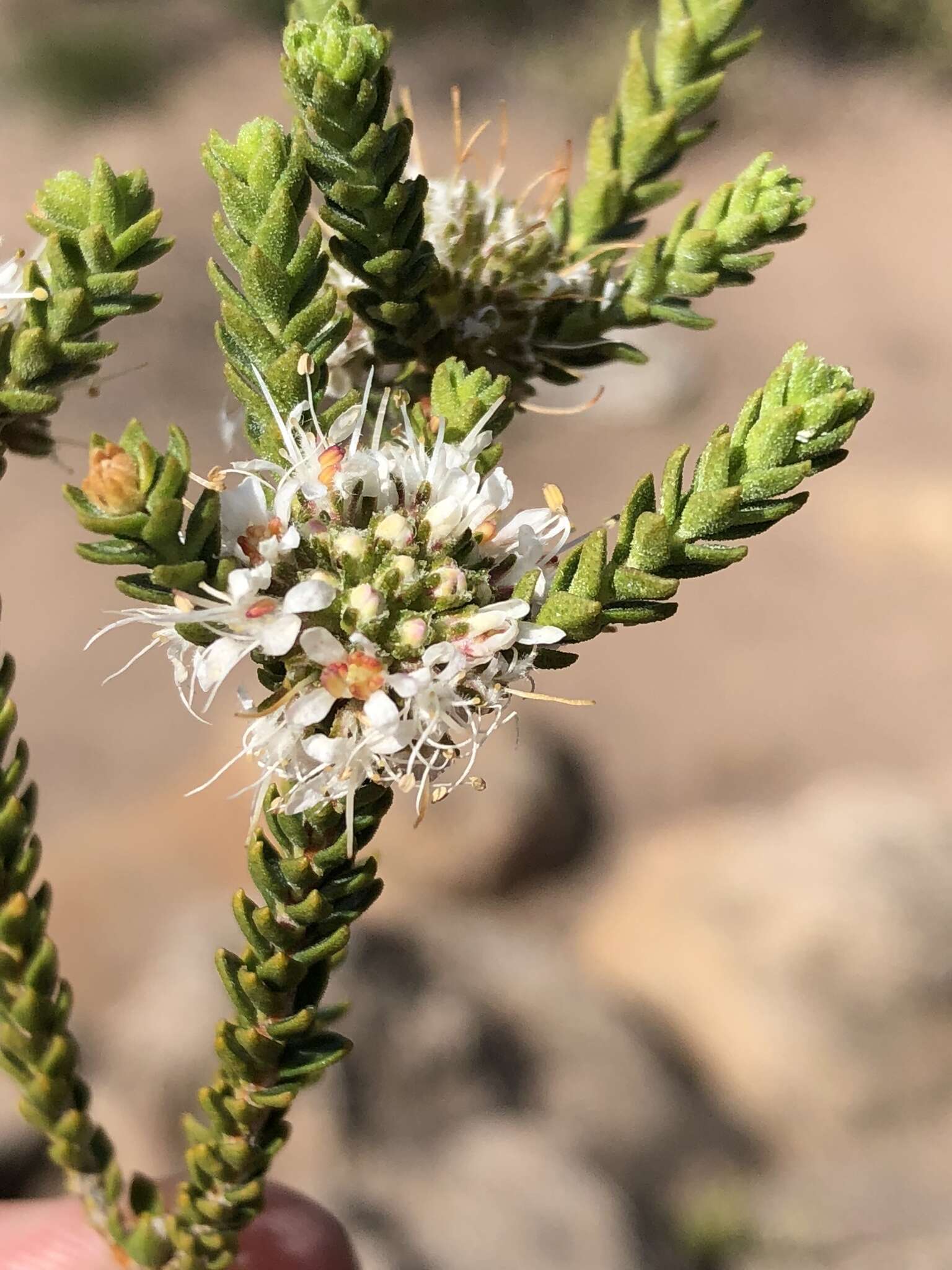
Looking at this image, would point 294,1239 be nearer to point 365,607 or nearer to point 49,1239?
point 49,1239

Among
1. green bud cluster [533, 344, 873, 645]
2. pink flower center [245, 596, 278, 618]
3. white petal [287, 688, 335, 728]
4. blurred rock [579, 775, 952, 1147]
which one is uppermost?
green bud cluster [533, 344, 873, 645]

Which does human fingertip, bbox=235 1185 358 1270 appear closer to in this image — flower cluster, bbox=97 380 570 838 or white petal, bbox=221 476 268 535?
flower cluster, bbox=97 380 570 838

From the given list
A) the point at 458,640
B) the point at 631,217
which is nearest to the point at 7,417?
the point at 458,640

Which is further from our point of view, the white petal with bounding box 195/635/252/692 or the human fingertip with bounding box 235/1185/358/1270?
the human fingertip with bounding box 235/1185/358/1270

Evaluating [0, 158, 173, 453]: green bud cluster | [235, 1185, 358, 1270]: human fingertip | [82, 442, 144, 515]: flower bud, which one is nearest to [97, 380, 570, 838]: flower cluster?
[82, 442, 144, 515]: flower bud

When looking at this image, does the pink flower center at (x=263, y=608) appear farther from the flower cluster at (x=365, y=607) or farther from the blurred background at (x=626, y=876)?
the blurred background at (x=626, y=876)

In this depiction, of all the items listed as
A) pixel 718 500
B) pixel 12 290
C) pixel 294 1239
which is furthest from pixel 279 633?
pixel 294 1239
